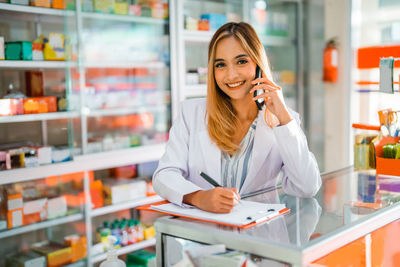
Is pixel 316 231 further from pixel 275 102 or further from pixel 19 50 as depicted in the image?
pixel 19 50

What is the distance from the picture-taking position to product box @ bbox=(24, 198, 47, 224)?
10.9 feet

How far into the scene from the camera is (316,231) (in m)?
1.30

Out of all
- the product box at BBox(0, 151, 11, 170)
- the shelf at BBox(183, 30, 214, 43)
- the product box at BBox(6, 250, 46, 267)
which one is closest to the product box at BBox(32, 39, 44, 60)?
the product box at BBox(0, 151, 11, 170)

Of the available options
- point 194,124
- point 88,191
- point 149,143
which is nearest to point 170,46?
point 149,143

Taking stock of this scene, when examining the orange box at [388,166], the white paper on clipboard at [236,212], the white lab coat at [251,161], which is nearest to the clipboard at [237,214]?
the white paper on clipboard at [236,212]

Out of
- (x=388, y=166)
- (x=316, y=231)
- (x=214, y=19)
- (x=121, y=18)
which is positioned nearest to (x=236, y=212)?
(x=316, y=231)

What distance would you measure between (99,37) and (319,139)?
124 inches

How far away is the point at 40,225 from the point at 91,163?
61 centimetres

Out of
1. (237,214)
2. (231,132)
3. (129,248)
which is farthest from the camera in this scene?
(129,248)

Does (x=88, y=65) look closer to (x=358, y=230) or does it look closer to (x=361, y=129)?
(x=361, y=129)

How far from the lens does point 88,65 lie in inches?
142

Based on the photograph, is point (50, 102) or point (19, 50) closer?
point (19, 50)

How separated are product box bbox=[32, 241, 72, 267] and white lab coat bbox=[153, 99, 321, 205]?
1.84 meters

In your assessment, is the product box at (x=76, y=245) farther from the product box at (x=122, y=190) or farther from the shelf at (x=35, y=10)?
the shelf at (x=35, y=10)
